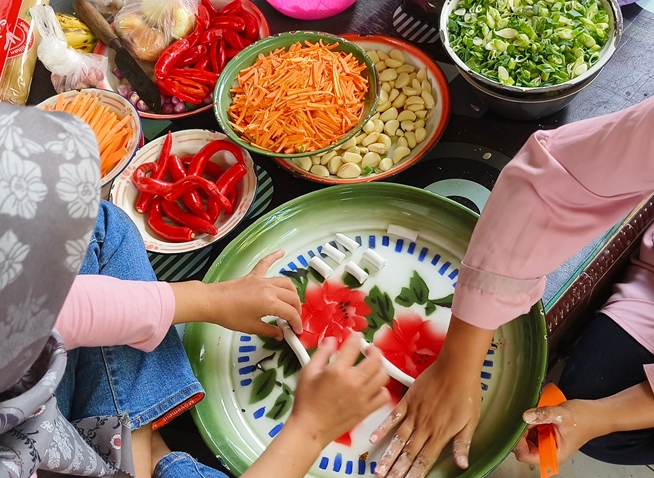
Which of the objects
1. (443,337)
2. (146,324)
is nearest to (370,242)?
(443,337)

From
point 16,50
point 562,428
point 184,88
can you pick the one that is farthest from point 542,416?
point 16,50

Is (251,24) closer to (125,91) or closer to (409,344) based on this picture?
(125,91)

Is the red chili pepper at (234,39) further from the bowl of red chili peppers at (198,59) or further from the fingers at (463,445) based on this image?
the fingers at (463,445)

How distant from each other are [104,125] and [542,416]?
1079 mm

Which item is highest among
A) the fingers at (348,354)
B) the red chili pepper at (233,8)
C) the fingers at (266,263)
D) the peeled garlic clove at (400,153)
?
the red chili pepper at (233,8)

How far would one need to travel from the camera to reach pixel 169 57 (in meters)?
1.39

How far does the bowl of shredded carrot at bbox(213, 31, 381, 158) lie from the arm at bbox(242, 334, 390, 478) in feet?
1.63

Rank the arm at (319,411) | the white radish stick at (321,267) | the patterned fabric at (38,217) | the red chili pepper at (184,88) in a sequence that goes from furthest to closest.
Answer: the red chili pepper at (184,88) < the white radish stick at (321,267) < the arm at (319,411) < the patterned fabric at (38,217)

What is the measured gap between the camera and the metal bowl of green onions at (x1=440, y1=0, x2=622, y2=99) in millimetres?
1128

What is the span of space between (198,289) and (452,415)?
468mm

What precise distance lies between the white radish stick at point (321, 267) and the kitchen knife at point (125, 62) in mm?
591

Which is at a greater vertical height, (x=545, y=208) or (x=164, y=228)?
(x=545, y=208)

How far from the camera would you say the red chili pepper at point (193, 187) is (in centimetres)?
118

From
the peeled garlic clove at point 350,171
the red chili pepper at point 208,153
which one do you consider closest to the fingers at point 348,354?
the peeled garlic clove at point 350,171
